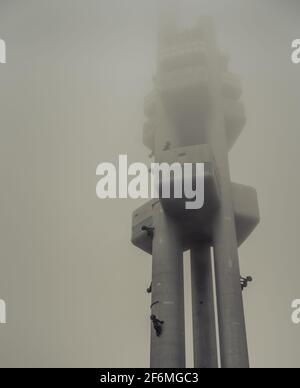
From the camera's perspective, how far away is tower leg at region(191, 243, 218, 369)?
33.8 metres

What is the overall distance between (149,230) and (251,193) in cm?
811

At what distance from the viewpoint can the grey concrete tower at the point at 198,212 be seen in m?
29.4

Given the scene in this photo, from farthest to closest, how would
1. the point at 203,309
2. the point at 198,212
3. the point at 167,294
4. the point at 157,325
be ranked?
the point at 203,309
the point at 198,212
the point at 167,294
the point at 157,325

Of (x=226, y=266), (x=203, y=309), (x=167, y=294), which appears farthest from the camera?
(x=203, y=309)

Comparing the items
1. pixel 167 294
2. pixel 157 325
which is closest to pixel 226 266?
pixel 167 294

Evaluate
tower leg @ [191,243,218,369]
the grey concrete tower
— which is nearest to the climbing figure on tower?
the grey concrete tower

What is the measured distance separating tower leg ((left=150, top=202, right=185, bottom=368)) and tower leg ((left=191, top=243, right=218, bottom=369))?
12.9 ft

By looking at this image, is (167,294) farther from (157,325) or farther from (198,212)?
(198,212)

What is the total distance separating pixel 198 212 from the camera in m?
33.2

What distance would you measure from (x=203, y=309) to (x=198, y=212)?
730cm

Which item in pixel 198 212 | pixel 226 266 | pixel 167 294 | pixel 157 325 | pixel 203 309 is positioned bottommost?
pixel 157 325

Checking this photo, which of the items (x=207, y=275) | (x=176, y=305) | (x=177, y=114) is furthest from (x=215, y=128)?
(x=176, y=305)

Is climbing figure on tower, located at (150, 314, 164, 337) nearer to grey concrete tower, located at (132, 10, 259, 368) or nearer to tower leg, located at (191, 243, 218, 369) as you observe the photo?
grey concrete tower, located at (132, 10, 259, 368)
